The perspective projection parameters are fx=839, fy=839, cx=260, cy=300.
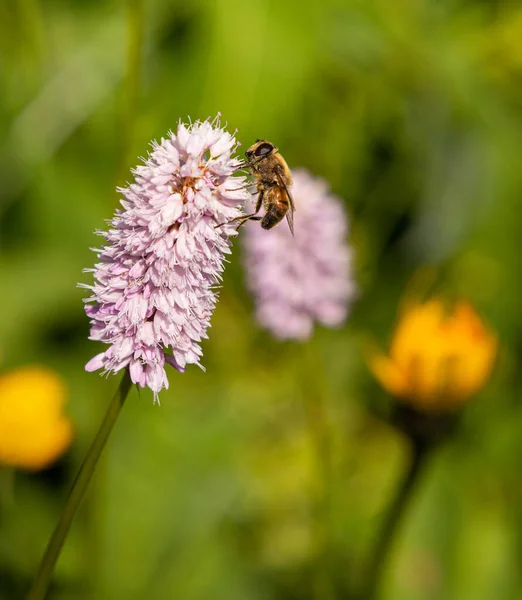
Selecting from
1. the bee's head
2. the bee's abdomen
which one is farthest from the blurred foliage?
the bee's head

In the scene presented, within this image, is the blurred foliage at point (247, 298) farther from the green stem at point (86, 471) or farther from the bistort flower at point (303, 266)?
the green stem at point (86, 471)

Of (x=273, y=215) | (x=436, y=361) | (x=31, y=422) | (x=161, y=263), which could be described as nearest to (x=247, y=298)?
(x=31, y=422)

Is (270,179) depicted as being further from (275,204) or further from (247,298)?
(247,298)

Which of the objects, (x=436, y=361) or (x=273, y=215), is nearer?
(x=273, y=215)

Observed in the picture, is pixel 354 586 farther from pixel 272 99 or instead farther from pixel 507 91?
pixel 507 91

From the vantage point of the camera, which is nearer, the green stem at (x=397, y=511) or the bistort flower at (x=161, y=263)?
the bistort flower at (x=161, y=263)

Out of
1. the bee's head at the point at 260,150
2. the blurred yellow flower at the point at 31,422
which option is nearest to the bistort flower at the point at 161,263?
the bee's head at the point at 260,150
